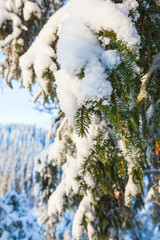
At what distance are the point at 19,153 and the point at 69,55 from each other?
5595cm

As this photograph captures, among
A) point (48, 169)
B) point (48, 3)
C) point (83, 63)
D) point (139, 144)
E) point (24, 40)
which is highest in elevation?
point (48, 3)

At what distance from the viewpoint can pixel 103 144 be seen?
3.58 ft

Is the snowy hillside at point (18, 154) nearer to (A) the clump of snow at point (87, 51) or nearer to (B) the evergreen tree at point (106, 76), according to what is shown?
(B) the evergreen tree at point (106, 76)

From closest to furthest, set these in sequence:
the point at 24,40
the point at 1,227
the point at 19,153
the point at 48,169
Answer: the point at 24,40
the point at 48,169
the point at 1,227
the point at 19,153

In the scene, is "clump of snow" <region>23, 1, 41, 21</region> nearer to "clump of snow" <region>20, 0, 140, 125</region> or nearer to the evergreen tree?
the evergreen tree

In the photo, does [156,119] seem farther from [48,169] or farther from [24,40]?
[48,169]

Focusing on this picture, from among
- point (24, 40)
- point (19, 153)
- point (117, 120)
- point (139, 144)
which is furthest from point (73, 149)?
point (19, 153)

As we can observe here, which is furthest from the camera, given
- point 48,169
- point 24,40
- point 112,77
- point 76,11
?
point 48,169

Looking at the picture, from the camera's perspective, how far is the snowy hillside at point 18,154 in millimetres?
42625

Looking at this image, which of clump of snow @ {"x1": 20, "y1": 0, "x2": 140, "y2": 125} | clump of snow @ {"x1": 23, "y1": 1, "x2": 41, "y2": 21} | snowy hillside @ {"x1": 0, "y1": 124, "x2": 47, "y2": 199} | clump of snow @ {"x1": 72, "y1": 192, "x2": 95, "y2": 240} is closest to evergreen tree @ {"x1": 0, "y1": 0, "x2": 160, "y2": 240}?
clump of snow @ {"x1": 20, "y1": 0, "x2": 140, "y2": 125}

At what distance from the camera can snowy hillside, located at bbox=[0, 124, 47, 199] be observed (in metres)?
42.6

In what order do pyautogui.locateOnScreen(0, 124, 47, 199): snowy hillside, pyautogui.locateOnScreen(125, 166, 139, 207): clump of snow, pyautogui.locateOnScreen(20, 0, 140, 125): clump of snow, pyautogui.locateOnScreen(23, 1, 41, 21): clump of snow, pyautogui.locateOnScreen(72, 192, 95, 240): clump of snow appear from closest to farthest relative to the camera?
pyautogui.locateOnScreen(20, 0, 140, 125): clump of snow < pyautogui.locateOnScreen(125, 166, 139, 207): clump of snow < pyautogui.locateOnScreen(72, 192, 95, 240): clump of snow < pyautogui.locateOnScreen(23, 1, 41, 21): clump of snow < pyautogui.locateOnScreen(0, 124, 47, 199): snowy hillside

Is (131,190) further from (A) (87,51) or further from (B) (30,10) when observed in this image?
(B) (30,10)

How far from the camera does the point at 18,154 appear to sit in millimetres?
52250
